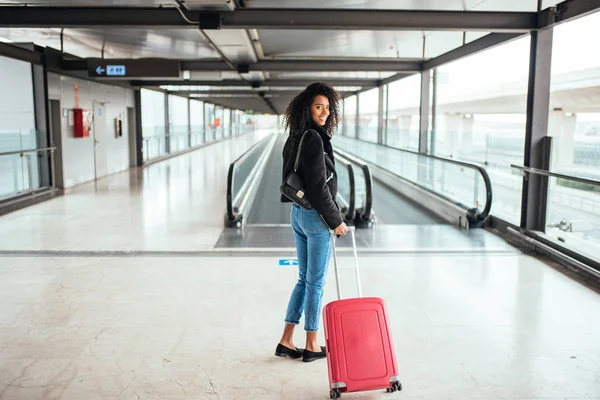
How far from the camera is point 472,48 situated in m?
9.12

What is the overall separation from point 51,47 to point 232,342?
9.83 m

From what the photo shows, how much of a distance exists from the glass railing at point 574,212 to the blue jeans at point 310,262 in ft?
10.9

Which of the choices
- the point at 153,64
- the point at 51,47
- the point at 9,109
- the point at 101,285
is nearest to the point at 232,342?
the point at 101,285

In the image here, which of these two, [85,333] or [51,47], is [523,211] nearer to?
[85,333]

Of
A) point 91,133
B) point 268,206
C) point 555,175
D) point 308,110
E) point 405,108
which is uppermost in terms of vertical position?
point 405,108

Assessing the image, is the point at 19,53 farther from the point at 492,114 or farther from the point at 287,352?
the point at 492,114

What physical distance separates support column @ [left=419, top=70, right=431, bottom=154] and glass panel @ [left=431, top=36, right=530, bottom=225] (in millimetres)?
273

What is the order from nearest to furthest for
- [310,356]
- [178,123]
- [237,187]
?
1. [310,356]
2. [237,187]
3. [178,123]

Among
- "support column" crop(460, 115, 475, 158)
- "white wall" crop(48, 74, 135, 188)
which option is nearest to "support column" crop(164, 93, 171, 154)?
"white wall" crop(48, 74, 135, 188)

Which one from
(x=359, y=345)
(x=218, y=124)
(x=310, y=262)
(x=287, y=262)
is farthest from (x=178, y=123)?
(x=359, y=345)

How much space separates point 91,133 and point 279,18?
8626 millimetres

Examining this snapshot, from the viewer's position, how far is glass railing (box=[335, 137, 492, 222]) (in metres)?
7.82

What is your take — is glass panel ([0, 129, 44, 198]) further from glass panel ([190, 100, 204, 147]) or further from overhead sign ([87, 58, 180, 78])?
glass panel ([190, 100, 204, 147])

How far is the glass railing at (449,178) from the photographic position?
25.7 ft
